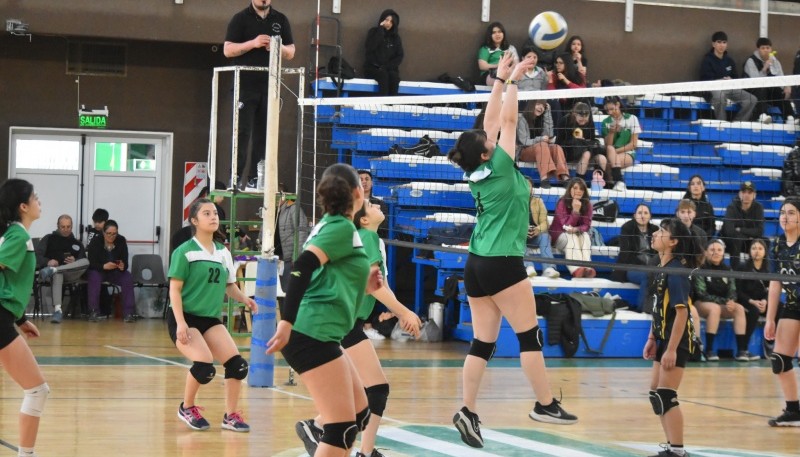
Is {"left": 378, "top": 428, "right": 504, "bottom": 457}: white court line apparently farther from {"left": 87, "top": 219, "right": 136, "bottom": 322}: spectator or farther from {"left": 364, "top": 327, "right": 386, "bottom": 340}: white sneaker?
{"left": 87, "top": 219, "right": 136, "bottom": 322}: spectator

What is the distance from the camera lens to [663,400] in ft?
21.7

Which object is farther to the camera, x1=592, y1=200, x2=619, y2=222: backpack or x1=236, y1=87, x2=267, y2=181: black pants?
x1=592, y1=200, x2=619, y2=222: backpack

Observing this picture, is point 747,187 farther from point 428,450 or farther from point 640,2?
point 428,450

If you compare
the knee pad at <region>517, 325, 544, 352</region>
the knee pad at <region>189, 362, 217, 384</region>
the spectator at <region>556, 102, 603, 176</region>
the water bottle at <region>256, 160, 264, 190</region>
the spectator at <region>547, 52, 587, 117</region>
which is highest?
the spectator at <region>547, 52, 587, 117</region>

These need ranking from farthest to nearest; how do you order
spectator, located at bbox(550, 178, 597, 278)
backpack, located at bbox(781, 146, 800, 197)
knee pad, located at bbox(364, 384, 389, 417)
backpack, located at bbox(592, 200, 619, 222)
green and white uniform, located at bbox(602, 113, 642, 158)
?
backpack, located at bbox(781, 146, 800, 197) → green and white uniform, located at bbox(602, 113, 642, 158) → backpack, located at bbox(592, 200, 619, 222) → spectator, located at bbox(550, 178, 597, 278) → knee pad, located at bbox(364, 384, 389, 417)

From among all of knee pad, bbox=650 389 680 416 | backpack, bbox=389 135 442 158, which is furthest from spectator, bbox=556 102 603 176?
knee pad, bbox=650 389 680 416

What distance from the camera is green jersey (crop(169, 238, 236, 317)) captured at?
762 cm

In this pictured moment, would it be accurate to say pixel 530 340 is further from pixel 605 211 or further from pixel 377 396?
pixel 605 211

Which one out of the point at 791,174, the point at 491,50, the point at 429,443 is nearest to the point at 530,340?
the point at 429,443

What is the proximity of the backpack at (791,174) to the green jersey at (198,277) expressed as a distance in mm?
9543

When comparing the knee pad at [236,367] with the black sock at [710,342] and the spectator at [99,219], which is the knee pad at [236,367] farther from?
the spectator at [99,219]

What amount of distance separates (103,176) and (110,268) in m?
2.04

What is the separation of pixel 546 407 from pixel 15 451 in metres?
3.22

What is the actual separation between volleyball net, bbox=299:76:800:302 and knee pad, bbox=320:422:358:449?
8.11 m
